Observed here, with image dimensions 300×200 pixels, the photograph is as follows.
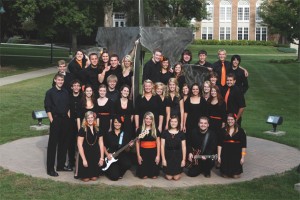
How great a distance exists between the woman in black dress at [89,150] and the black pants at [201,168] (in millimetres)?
1613

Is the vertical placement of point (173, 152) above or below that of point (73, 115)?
below

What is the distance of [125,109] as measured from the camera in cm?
884

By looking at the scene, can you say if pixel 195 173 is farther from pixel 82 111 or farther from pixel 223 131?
pixel 82 111

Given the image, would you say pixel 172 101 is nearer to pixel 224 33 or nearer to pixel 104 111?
pixel 104 111

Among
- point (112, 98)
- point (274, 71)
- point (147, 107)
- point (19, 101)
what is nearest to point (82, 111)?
point (112, 98)

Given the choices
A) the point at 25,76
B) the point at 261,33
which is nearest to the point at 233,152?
the point at 25,76

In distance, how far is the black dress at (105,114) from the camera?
8.76 metres

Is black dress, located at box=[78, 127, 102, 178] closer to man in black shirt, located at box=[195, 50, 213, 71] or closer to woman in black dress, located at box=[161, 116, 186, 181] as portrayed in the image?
woman in black dress, located at box=[161, 116, 186, 181]

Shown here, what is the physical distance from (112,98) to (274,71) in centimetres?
2339

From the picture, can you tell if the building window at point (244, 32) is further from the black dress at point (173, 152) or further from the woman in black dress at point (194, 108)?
the black dress at point (173, 152)

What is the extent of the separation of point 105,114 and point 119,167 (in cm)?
97

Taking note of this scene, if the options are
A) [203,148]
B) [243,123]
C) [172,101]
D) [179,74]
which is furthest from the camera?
[243,123]

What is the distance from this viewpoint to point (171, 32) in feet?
31.8

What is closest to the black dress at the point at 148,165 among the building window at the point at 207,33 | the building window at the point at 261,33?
the building window at the point at 207,33
